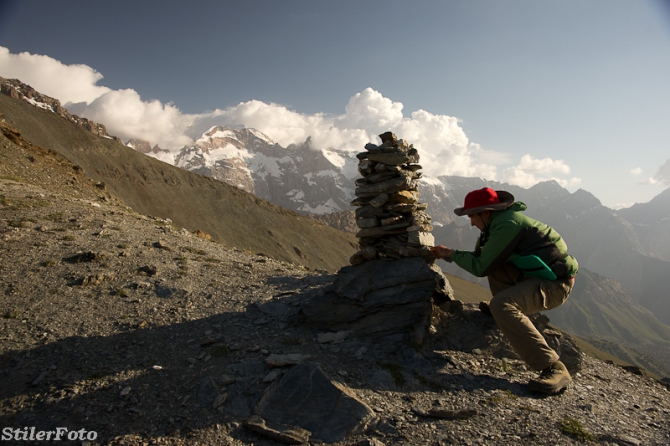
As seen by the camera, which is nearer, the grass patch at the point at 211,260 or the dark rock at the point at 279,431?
the dark rock at the point at 279,431

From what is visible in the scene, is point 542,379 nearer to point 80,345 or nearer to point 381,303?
point 381,303

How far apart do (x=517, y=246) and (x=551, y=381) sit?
2.75m

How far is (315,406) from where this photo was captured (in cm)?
658

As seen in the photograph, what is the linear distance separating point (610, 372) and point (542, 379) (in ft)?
14.0

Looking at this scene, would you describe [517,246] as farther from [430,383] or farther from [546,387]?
[430,383]

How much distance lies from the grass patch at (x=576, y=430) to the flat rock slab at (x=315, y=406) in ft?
10.6

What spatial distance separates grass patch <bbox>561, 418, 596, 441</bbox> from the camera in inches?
241

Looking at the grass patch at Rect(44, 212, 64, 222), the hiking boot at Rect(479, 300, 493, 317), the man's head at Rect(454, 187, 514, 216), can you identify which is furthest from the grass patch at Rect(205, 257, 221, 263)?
the man's head at Rect(454, 187, 514, 216)

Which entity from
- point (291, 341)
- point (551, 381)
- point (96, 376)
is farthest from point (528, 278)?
point (96, 376)

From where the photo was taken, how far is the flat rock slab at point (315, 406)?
6168 mm

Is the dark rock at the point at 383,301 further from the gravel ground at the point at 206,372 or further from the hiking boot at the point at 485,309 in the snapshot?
the hiking boot at the point at 485,309

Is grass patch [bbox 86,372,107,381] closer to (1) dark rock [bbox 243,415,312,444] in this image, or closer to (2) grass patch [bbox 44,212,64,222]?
(1) dark rock [bbox 243,415,312,444]

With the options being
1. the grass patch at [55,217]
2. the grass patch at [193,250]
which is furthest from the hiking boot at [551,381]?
the grass patch at [55,217]

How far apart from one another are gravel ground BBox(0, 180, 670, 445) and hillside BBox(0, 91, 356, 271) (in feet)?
251
